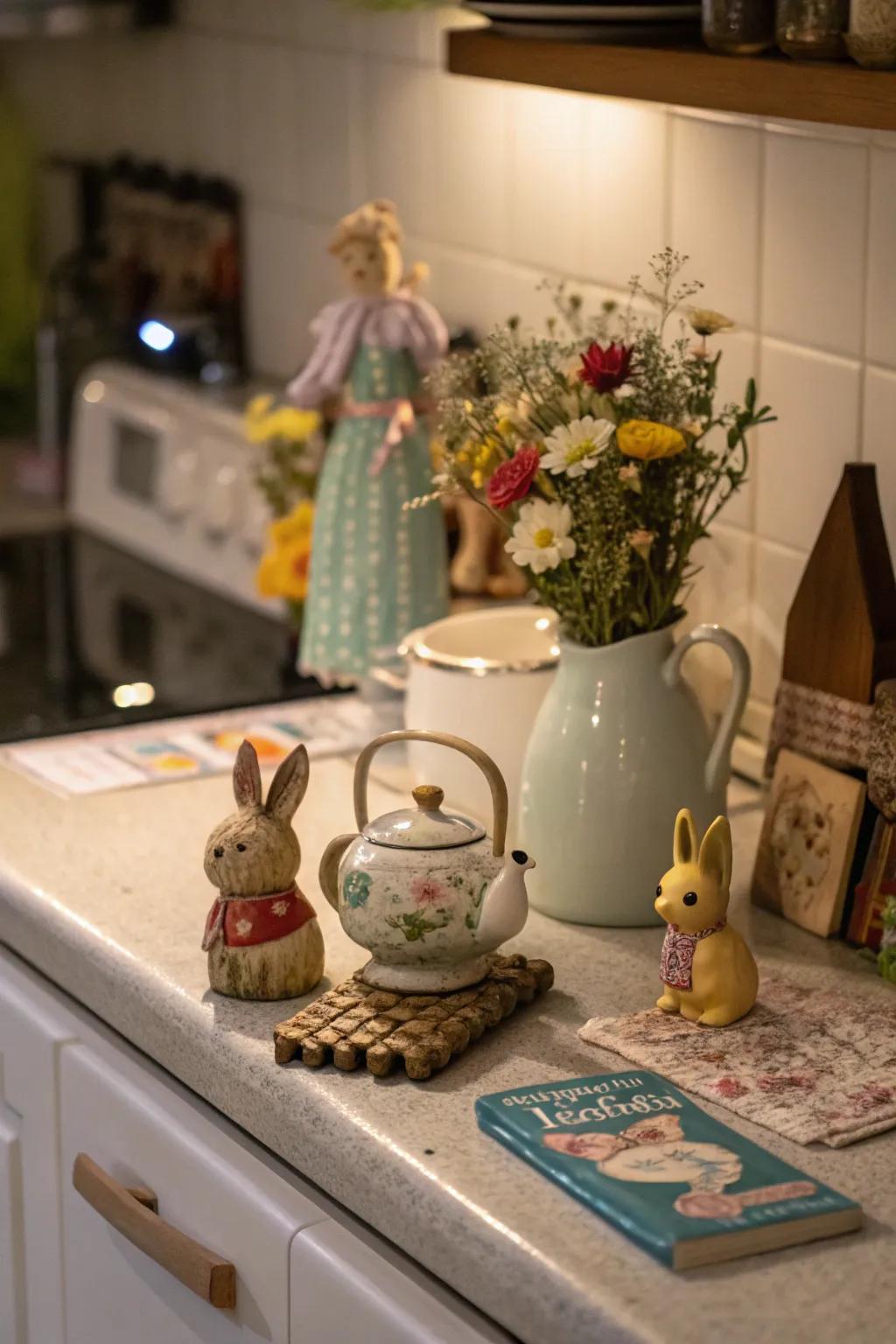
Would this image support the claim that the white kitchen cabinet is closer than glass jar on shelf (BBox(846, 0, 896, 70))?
Yes

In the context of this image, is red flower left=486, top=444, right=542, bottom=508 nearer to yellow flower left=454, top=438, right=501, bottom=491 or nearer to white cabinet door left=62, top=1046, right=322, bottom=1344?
yellow flower left=454, top=438, right=501, bottom=491

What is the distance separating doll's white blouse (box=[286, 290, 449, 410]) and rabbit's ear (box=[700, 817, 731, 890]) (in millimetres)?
661

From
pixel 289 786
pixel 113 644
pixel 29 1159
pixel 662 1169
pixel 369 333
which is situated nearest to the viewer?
pixel 662 1169

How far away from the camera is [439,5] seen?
1.93 m

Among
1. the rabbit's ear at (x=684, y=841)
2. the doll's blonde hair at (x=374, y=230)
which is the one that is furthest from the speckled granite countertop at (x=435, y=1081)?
the doll's blonde hair at (x=374, y=230)

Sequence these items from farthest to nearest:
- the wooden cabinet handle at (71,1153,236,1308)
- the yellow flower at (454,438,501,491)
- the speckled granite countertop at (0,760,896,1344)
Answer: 1. the yellow flower at (454,438,501,491)
2. the wooden cabinet handle at (71,1153,236,1308)
3. the speckled granite countertop at (0,760,896,1344)

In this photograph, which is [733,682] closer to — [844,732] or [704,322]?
[844,732]

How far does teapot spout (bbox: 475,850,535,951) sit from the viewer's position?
120 centimetres

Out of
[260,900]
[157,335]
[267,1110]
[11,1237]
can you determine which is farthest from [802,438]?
[157,335]

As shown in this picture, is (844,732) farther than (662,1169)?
Yes

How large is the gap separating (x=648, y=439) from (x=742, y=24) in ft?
1.00

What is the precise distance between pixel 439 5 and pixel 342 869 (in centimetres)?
106

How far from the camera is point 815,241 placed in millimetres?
1541

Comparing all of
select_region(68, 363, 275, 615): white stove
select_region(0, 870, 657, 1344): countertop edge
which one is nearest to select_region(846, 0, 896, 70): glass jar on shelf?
select_region(0, 870, 657, 1344): countertop edge
